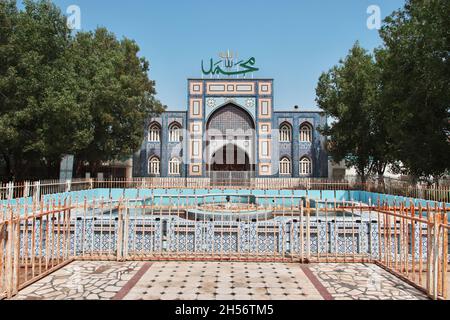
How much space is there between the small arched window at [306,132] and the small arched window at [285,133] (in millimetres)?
1076

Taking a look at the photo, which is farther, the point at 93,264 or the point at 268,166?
the point at 268,166

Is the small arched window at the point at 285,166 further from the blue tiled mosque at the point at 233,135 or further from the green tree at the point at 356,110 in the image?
the green tree at the point at 356,110

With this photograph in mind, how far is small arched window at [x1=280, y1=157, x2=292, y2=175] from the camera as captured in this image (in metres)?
29.0

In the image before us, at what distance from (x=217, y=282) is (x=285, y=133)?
82.2 ft

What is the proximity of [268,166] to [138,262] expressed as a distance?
73.6 feet

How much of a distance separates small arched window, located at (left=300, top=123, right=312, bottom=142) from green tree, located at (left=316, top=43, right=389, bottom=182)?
553 centimetres

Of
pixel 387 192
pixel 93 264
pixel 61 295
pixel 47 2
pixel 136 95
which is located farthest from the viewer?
pixel 136 95

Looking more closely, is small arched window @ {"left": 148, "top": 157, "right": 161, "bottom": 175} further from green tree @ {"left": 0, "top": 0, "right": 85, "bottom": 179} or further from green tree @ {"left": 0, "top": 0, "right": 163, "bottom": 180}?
green tree @ {"left": 0, "top": 0, "right": 85, "bottom": 179}

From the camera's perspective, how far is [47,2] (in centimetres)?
1550

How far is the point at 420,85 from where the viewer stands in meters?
12.9

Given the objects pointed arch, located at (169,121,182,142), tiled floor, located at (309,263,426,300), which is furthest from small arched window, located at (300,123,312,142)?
tiled floor, located at (309,263,426,300)
